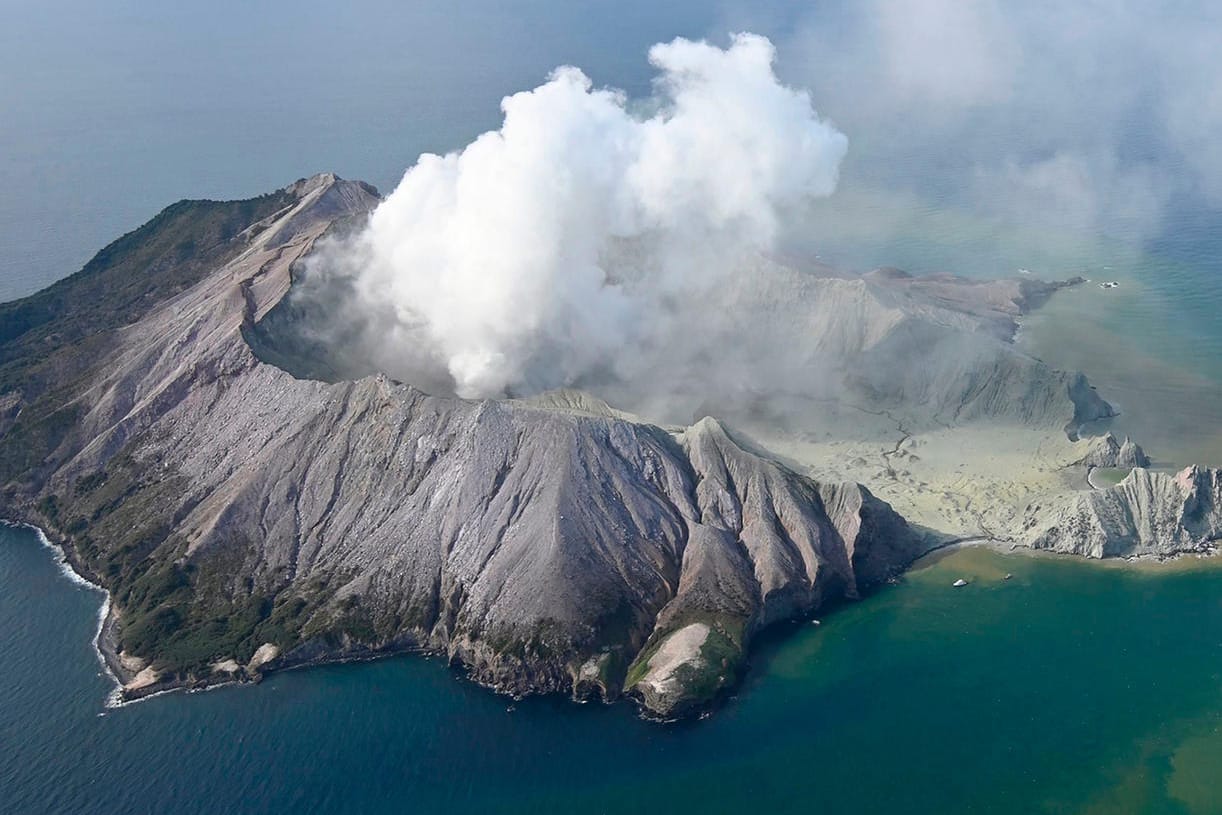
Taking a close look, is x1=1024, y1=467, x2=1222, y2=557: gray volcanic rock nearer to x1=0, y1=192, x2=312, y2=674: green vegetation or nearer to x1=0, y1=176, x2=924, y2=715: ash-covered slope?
x1=0, y1=176, x2=924, y2=715: ash-covered slope

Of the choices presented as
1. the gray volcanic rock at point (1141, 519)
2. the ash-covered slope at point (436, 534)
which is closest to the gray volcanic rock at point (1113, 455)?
the gray volcanic rock at point (1141, 519)

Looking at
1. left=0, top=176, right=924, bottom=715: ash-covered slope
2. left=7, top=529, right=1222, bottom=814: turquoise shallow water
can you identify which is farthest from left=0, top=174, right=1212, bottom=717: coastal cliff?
left=7, top=529, right=1222, bottom=814: turquoise shallow water

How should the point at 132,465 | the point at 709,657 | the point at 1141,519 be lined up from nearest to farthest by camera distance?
the point at 709,657, the point at 1141,519, the point at 132,465

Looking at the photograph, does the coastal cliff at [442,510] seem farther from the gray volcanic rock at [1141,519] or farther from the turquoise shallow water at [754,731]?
the turquoise shallow water at [754,731]

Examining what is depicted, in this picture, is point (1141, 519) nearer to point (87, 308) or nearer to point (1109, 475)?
point (1109, 475)

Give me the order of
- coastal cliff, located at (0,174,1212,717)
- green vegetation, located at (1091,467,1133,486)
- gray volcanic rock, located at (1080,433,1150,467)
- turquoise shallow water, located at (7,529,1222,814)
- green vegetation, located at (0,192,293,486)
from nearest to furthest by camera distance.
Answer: turquoise shallow water, located at (7,529,1222,814), coastal cliff, located at (0,174,1212,717), green vegetation, located at (1091,467,1133,486), gray volcanic rock, located at (1080,433,1150,467), green vegetation, located at (0,192,293,486)

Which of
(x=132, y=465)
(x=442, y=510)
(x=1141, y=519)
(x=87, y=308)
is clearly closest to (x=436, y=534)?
(x=442, y=510)

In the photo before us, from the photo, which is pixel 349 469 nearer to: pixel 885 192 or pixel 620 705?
pixel 620 705
